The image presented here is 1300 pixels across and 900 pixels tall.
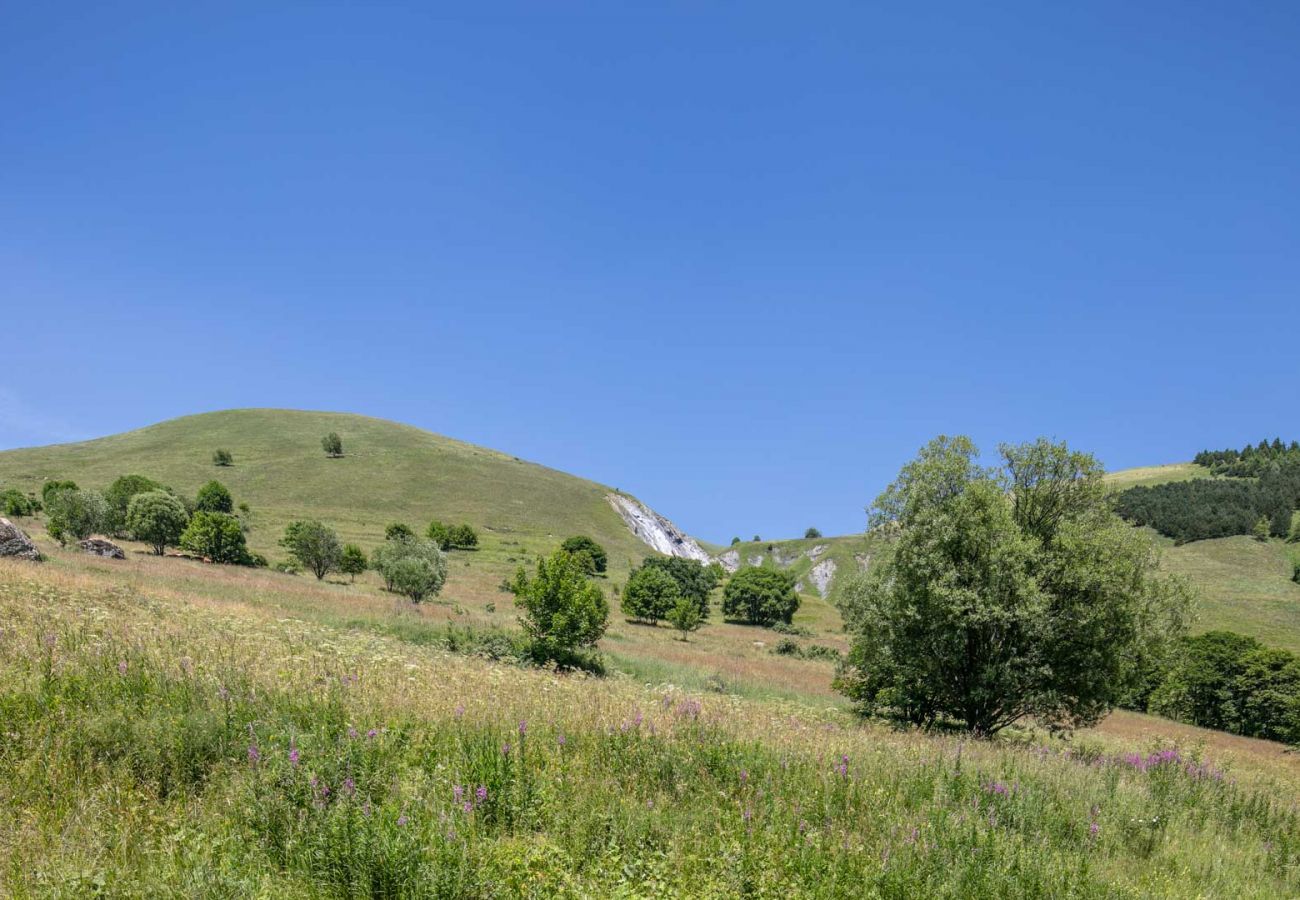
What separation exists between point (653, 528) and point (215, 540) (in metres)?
108

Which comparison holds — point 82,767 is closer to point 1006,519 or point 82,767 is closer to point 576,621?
point 1006,519

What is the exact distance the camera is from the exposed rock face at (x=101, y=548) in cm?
3516

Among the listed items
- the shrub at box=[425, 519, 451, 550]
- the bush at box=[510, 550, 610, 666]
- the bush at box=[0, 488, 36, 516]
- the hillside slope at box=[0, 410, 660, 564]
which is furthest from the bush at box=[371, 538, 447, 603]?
the bush at box=[0, 488, 36, 516]

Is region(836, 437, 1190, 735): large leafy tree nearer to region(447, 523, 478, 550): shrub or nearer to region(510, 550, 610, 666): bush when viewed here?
region(510, 550, 610, 666): bush

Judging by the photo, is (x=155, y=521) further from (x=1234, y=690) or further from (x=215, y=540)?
(x=1234, y=690)

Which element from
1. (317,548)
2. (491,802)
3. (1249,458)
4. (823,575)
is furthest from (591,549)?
(1249,458)

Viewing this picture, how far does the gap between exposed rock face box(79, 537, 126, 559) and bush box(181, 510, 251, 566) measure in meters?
10.0

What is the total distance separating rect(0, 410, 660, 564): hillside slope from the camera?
89438mm

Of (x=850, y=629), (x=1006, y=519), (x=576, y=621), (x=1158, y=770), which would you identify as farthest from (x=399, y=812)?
(x=576, y=621)

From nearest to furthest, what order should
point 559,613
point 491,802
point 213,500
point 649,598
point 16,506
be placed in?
point 491,802, point 559,613, point 16,506, point 649,598, point 213,500

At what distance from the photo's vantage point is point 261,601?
80.9 ft

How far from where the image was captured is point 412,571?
40.6 meters

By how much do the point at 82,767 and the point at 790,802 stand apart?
5982 millimetres

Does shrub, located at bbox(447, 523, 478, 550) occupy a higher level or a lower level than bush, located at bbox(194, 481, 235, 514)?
lower
